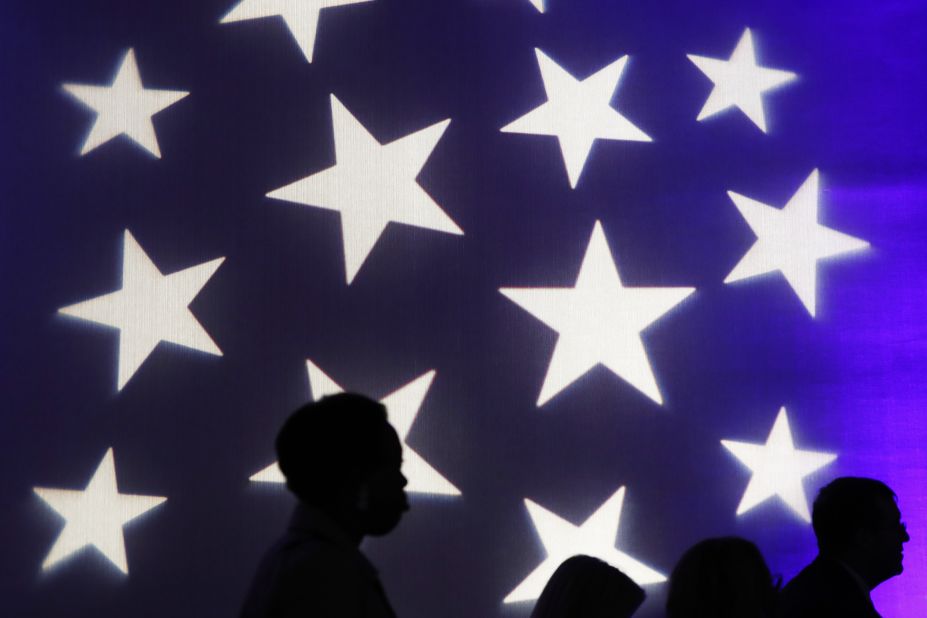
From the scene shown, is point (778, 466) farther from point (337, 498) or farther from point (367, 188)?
point (337, 498)

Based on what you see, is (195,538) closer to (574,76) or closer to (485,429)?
(485,429)

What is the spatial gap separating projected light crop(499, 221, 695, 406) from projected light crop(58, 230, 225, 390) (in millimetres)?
845

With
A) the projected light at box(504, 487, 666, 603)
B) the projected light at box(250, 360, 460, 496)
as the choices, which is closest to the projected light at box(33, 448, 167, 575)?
the projected light at box(250, 360, 460, 496)

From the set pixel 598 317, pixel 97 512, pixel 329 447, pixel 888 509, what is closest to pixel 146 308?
pixel 97 512

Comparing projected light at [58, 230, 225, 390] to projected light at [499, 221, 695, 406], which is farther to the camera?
projected light at [499, 221, 695, 406]

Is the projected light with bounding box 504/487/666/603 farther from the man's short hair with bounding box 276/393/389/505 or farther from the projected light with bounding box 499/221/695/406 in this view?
the man's short hair with bounding box 276/393/389/505

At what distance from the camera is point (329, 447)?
→ 4.99 ft

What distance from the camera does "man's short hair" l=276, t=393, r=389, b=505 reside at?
153cm

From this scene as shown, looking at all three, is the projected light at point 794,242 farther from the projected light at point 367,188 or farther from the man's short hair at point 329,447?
the man's short hair at point 329,447

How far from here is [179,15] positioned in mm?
2805

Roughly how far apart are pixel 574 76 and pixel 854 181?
98 cm

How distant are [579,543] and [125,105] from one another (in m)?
1.74

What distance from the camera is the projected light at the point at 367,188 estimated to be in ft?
9.07

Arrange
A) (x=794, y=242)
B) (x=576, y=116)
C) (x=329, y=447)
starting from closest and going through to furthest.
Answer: (x=329, y=447)
(x=576, y=116)
(x=794, y=242)
